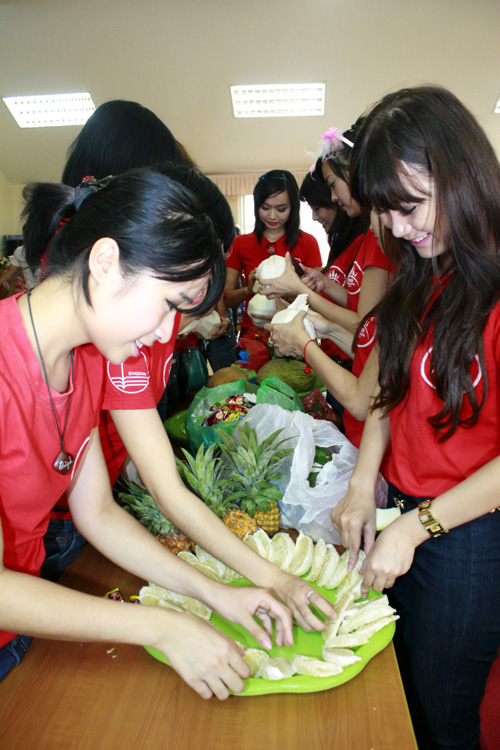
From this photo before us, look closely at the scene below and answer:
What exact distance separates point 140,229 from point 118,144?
73 cm

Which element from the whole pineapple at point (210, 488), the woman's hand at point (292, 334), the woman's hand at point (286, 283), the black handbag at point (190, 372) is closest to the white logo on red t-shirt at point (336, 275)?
the woman's hand at point (286, 283)

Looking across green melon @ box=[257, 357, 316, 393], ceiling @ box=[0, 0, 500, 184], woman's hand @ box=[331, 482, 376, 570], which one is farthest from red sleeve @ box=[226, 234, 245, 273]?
ceiling @ box=[0, 0, 500, 184]

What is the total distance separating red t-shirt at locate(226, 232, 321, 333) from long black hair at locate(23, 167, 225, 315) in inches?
91.6

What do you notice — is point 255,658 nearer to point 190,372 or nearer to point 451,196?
point 451,196

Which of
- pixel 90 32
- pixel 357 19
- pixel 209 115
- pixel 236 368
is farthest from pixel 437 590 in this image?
pixel 209 115

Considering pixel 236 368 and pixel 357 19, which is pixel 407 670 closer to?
pixel 236 368

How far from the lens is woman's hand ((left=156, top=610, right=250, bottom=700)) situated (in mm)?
869

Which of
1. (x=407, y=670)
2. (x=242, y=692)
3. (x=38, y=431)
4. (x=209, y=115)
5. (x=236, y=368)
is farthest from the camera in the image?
(x=209, y=115)

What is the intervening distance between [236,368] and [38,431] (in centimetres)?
136

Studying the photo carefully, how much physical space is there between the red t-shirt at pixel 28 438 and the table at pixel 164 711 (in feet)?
0.41

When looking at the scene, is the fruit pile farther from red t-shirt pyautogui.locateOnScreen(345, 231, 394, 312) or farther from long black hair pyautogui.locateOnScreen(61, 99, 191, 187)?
long black hair pyautogui.locateOnScreen(61, 99, 191, 187)

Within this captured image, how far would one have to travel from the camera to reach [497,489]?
3.46 feet

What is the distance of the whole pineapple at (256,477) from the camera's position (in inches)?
53.4

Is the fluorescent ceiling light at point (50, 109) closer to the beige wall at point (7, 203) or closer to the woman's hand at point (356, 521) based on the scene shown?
the beige wall at point (7, 203)
